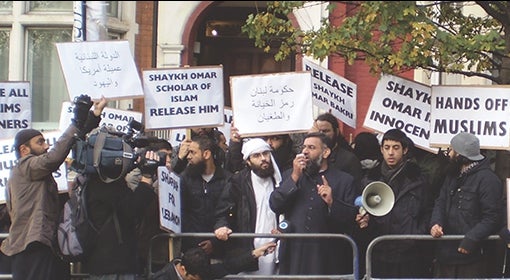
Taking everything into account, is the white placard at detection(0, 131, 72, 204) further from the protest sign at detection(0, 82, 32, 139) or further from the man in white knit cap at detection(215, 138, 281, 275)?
the man in white knit cap at detection(215, 138, 281, 275)

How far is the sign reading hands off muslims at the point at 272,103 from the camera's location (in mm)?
10430

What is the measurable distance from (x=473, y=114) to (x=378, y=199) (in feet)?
4.77

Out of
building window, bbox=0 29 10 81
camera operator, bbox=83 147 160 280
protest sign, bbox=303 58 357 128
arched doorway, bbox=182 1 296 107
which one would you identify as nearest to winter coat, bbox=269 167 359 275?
camera operator, bbox=83 147 160 280

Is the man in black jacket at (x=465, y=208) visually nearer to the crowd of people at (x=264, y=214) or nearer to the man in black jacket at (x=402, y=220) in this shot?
the crowd of people at (x=264, y=214)

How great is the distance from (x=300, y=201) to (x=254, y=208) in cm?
48

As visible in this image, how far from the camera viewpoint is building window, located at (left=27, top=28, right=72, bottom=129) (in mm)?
16578

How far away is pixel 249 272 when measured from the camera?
945 centimetres

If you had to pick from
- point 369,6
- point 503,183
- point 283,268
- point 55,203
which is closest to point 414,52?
point 369,6

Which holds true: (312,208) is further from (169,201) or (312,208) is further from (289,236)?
(169,201)

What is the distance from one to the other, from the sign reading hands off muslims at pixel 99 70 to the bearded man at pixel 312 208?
6.44ft

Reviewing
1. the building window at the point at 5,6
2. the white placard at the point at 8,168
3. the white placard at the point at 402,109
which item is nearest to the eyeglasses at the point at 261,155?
the white placard at the point at 402,109

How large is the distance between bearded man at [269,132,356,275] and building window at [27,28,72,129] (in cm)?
788

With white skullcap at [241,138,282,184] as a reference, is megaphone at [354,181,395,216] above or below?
below

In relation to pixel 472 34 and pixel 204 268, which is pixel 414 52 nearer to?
pixel 472 34
